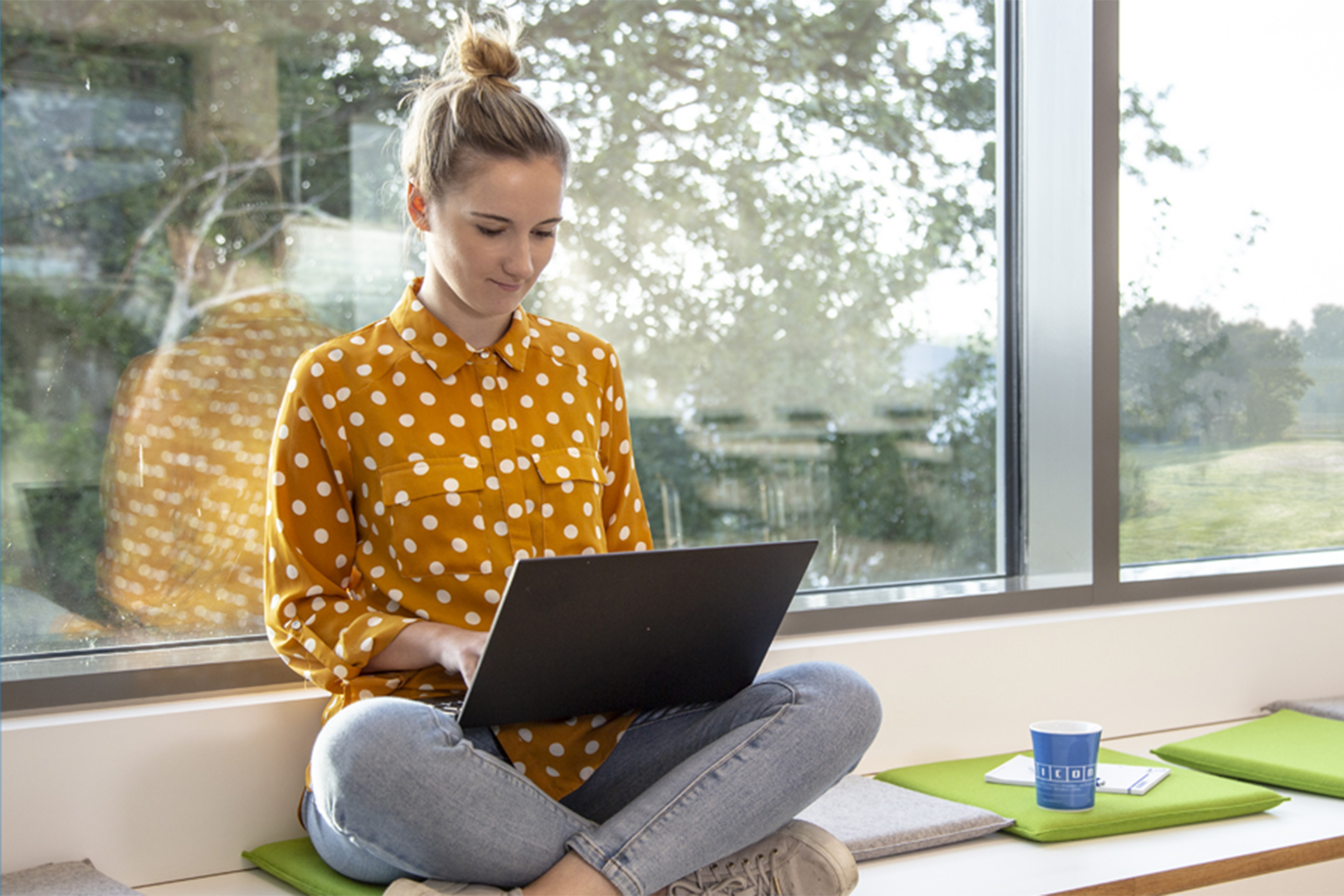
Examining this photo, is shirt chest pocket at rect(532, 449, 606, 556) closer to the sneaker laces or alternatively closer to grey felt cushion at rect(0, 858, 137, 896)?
the sneaker laces

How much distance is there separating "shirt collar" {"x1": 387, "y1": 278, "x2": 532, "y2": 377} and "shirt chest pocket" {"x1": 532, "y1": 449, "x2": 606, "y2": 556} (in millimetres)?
132

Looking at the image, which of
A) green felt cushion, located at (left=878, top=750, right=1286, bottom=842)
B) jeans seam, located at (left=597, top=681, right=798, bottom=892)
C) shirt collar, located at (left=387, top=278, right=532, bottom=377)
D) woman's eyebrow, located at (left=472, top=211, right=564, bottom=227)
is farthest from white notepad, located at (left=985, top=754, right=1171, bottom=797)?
woman's eyebrow, located at (left=472, top=211, right=564, bottom=227)

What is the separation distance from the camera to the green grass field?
262cm

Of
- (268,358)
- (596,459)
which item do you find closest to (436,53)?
(268,358)

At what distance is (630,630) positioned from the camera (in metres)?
1.34

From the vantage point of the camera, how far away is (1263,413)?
2783 millimetres

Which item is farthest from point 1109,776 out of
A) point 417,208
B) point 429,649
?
point 417,208

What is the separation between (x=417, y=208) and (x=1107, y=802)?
4.13 ft

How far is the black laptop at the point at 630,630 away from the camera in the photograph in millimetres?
1259

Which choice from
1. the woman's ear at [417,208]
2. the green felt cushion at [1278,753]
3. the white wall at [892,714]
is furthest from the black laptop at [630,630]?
the green felt cushion at [1278,753]

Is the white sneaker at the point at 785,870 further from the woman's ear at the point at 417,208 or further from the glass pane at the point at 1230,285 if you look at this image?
the glass pane at the point at 1230,285

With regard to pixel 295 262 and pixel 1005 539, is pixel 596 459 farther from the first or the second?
pixel 1005 539

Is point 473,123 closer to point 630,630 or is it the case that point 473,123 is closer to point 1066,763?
point 630,630

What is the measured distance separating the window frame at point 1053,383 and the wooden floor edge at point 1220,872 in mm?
703
